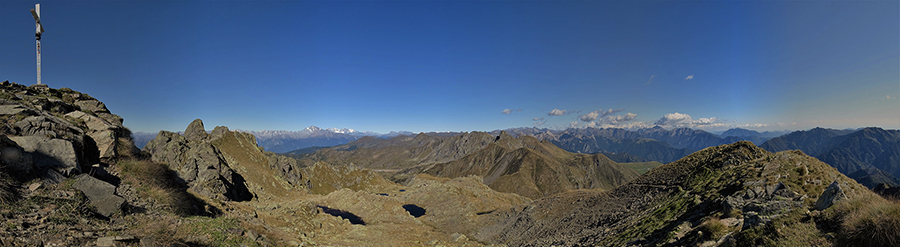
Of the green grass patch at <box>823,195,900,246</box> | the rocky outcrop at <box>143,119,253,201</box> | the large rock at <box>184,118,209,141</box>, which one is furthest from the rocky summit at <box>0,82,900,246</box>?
the large rock at <box>184,118,209,141</box>

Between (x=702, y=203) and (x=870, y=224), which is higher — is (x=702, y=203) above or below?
below

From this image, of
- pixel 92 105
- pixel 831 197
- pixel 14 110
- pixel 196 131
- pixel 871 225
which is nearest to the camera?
pixel 871 225

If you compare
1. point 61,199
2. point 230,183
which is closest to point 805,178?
point 61,199

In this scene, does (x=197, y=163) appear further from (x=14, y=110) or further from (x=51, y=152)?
(x=51, y=152)

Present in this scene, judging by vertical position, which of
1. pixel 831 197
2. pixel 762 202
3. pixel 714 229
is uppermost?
pixel 831 197

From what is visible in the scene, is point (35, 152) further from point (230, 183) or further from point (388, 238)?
point (230, 183)

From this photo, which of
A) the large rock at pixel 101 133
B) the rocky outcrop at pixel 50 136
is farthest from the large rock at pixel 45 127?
the large rock at pixel 101 133

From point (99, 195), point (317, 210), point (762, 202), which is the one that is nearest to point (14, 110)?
point (99, 195)
